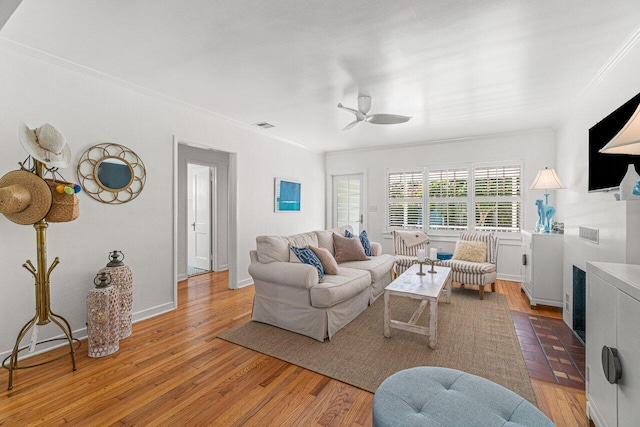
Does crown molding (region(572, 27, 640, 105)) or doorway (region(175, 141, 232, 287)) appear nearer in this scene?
crown molding (region(572, 27, 640, 105))

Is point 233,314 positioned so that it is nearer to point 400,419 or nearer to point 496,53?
point 400,419

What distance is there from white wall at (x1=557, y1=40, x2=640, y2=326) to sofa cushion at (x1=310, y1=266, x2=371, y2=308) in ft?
6.87

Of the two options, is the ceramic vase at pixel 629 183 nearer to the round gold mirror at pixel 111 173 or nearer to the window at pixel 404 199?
the window at pixel 404 199

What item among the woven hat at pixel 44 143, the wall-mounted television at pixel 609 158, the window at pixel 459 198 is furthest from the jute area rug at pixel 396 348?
the window at pixel 459 198

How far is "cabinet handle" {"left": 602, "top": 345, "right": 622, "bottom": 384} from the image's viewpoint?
1361 millimetres

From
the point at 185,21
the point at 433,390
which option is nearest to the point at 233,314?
the point at 433,390

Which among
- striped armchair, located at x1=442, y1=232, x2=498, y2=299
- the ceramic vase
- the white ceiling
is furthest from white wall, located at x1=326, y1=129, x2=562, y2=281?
the ceramic vase

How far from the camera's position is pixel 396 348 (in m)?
2.59

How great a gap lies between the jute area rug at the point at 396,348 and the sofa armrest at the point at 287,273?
499mm

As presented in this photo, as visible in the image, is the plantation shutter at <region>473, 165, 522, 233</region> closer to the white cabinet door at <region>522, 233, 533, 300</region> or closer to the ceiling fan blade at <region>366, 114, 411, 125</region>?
the white cabinet door at <region>522, 233, 533, 300</region>

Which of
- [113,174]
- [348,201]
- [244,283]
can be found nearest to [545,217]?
[348,201]

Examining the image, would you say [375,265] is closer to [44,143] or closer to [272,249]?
[272,249]

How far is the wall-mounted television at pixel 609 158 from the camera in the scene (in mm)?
2075

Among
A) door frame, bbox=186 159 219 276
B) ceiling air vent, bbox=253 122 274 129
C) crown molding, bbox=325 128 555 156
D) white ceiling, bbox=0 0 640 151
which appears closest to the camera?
white ceiling, bbox=0 0 640 151
